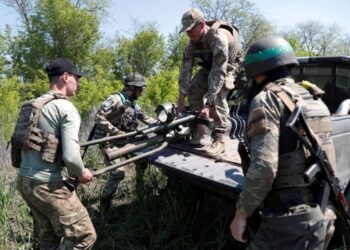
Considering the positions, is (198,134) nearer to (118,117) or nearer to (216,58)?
(216,58)

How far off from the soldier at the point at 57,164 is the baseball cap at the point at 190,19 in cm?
152

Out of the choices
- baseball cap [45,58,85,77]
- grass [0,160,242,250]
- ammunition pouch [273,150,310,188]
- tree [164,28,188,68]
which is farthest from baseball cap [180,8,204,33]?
tree [164,28,188,68]

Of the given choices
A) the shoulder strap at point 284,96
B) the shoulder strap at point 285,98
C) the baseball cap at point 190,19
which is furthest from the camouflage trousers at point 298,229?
the baseball cap at point 190,19

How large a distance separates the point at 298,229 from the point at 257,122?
61 centimetres

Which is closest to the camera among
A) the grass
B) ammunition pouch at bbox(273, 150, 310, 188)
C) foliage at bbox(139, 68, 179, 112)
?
ammunition pouch at bbox(273, 150, 310, 188)

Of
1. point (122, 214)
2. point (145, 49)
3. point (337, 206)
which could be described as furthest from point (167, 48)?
point (337, 206)

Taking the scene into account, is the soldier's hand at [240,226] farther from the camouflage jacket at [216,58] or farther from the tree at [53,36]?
the tree at [53,36]

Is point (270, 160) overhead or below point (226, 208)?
overhead

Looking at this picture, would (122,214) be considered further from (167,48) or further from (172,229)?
(167,48)

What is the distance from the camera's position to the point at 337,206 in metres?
2.68

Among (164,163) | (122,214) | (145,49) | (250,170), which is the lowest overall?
(122,214)

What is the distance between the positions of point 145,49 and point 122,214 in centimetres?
2553

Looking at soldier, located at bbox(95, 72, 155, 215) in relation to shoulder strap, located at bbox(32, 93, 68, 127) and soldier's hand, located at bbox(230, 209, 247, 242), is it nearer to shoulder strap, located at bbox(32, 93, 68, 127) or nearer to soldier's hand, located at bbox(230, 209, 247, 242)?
shoulder strap, located at bbox(32, 93, 68, 127)

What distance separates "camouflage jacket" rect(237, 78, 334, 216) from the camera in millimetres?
2293
